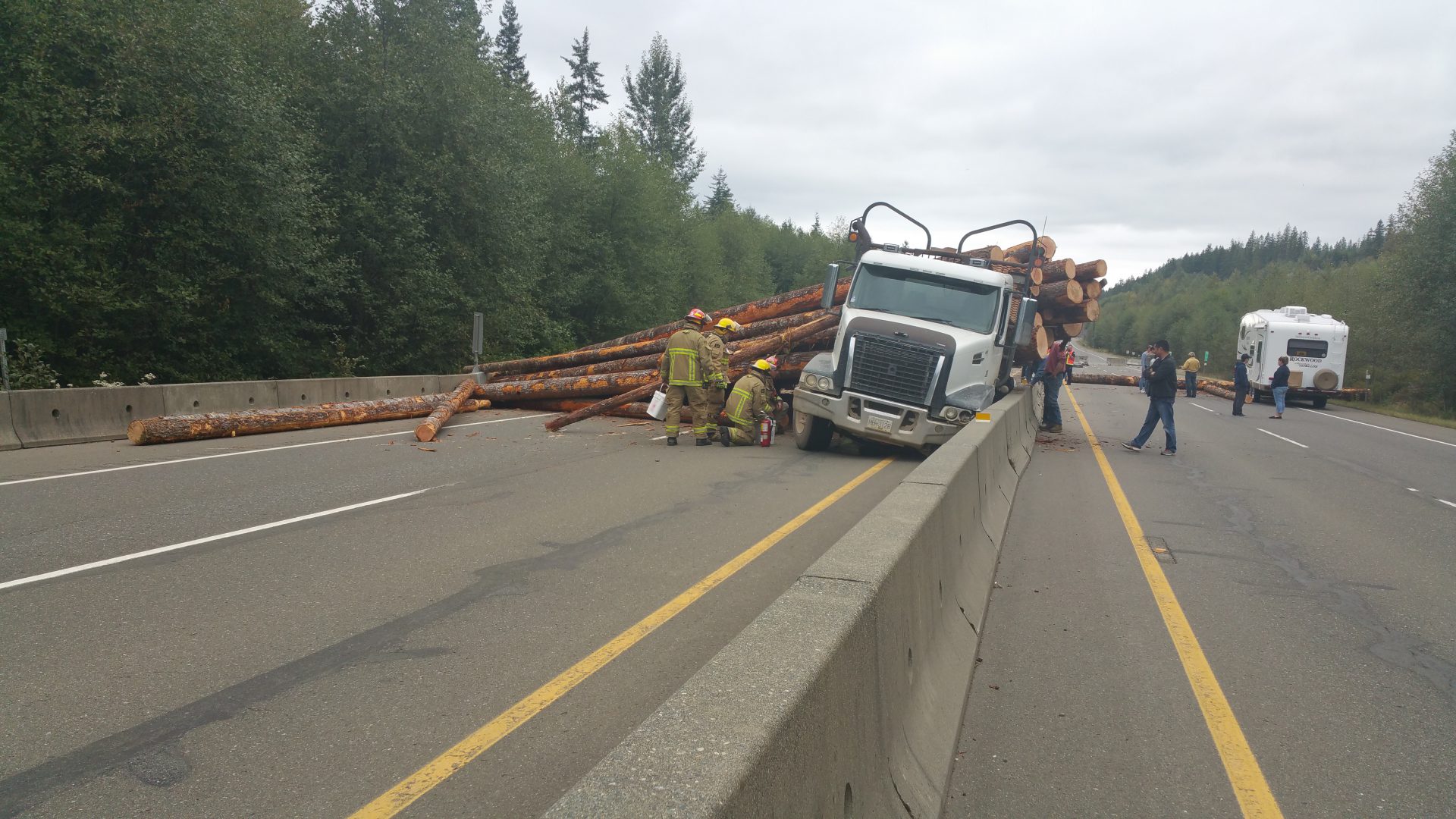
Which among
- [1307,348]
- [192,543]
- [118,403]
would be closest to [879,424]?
[192,543]

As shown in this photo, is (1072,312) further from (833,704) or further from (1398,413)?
(1398,413)

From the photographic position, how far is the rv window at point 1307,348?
30.9m

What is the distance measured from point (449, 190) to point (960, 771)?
23.8 meters

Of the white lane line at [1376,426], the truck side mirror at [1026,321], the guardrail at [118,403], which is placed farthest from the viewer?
the white lane line at [1376,426]

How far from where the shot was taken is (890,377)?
40.3 feet

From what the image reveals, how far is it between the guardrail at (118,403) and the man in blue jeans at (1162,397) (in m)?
14.3

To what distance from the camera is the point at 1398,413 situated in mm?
31703

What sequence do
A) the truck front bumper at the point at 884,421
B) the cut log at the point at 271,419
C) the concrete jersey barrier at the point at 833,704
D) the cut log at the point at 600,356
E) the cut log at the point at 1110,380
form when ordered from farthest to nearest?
the cut log at the point at 1110,380
the cut log at the point at 600,356
the truck front bumper at the point at 884,421
the cut log at the point at 271,419
the concrete jersey barrier at the point at 833,704

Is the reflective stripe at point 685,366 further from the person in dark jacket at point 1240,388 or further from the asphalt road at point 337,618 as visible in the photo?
the person in dark jacket at point 1240,388

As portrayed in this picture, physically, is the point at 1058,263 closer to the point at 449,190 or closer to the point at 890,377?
the point at 890,377

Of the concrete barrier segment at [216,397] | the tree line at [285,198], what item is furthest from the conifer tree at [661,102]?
the concrete barrier segment at [216,397]

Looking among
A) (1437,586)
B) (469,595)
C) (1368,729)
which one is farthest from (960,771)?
(1437,586)

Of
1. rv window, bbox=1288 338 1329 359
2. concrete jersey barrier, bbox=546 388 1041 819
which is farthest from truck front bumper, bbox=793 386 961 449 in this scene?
rv window, bbox=1288 338 1329 359

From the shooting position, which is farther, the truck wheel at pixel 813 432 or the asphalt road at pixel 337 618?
the truck wheel at pixel 813 432
